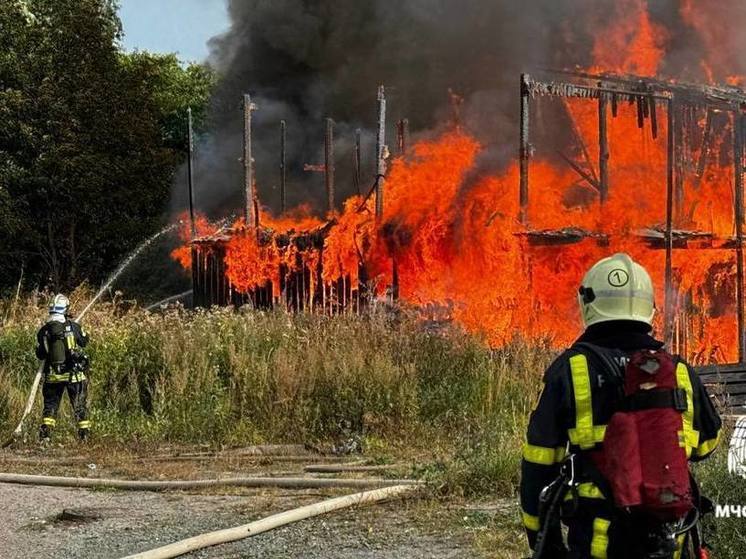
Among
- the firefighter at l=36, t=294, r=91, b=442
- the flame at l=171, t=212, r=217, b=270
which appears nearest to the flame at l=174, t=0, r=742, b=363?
the flame at l=171, t=212, r=217, b=270

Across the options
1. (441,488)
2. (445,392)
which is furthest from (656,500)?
(445,392)

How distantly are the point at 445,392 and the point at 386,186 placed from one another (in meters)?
7.93

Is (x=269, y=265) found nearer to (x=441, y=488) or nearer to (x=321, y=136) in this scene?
(x=441, y=488)

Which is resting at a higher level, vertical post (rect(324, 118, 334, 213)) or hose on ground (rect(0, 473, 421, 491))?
vertical post (rect(324, 118, 334, 213))

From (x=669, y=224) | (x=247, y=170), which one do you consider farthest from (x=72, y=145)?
(x=669, y=224)

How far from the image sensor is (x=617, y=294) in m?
3.05

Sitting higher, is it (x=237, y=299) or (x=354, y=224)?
(x=354, y=224)

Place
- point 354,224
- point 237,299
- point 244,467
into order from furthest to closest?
point 237,299 → point 354,224 → point 244,467

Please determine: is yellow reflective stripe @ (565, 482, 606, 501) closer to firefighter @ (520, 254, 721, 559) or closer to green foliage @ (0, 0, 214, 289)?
firefighter @ (520, 254, 721, 559)

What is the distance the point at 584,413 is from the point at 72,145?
24.2 m

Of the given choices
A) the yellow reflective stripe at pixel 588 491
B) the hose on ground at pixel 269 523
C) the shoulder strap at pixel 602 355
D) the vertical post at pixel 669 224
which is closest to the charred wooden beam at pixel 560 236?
the vertical post at pixel 669 224

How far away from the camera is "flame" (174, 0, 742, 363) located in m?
14.9

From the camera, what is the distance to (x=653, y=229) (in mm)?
14992

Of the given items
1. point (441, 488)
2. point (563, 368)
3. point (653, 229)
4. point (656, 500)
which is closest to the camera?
point (656, 500)
